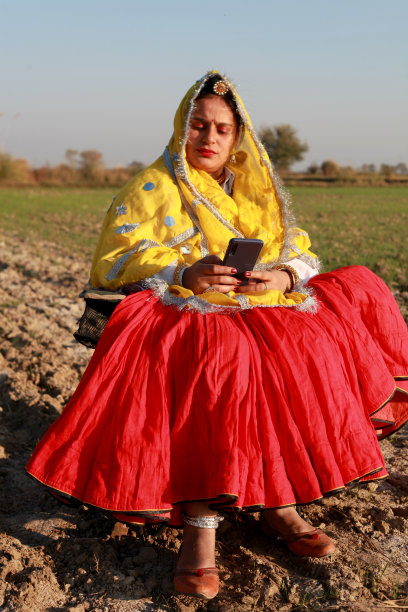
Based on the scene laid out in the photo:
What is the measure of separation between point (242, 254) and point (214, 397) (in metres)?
0.68

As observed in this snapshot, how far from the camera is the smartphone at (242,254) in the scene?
268cm

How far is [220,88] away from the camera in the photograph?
3.16 meters

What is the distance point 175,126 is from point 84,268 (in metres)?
6.54

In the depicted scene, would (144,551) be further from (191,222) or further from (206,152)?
(206,152)

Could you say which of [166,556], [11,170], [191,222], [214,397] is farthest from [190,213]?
[11,170]

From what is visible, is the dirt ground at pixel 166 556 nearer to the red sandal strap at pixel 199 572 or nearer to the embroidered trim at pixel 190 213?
the red sandal strap at pixel 199 572

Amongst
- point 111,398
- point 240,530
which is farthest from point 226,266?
point 240,530

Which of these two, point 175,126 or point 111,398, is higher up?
point 175,126

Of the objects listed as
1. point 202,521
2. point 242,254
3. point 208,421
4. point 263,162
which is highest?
point 263,162

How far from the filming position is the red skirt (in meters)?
2.35

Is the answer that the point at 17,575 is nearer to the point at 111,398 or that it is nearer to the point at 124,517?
the point at 124,517

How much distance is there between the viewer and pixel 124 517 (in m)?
2.40

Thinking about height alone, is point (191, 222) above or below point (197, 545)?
above

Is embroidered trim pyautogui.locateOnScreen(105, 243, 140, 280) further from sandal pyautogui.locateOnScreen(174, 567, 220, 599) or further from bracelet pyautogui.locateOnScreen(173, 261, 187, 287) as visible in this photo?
sandal pyautogui.locateOnScreen(174, 567, 220, 599)
